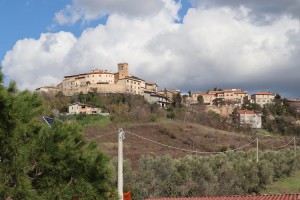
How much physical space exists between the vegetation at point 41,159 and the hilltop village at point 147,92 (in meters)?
105

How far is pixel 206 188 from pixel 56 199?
76.3ft

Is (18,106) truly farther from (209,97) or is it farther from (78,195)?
(209,97)

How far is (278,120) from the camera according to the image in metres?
109

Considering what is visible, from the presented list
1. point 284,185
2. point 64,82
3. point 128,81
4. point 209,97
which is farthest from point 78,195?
point 209,97

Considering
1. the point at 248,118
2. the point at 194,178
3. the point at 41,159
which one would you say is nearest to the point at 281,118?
the point at 248,118

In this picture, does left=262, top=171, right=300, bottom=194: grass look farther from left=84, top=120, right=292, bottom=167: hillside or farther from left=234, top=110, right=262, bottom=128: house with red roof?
left=234, top=110, right=262, bottom=128: house with red roof

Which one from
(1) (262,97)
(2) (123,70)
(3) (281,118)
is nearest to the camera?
(3) (281,118)

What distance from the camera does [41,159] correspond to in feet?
16.9

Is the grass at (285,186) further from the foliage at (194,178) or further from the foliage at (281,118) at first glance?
the foliage at (281,118)

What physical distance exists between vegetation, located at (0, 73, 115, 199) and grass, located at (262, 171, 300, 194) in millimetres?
29587

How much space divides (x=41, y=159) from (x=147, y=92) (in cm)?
11645

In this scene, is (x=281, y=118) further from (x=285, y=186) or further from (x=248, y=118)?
(x=285, y=186)

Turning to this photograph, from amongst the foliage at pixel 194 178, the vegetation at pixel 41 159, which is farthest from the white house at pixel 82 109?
the vegetation at pixel 41 159

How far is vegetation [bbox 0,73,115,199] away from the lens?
196 inches
